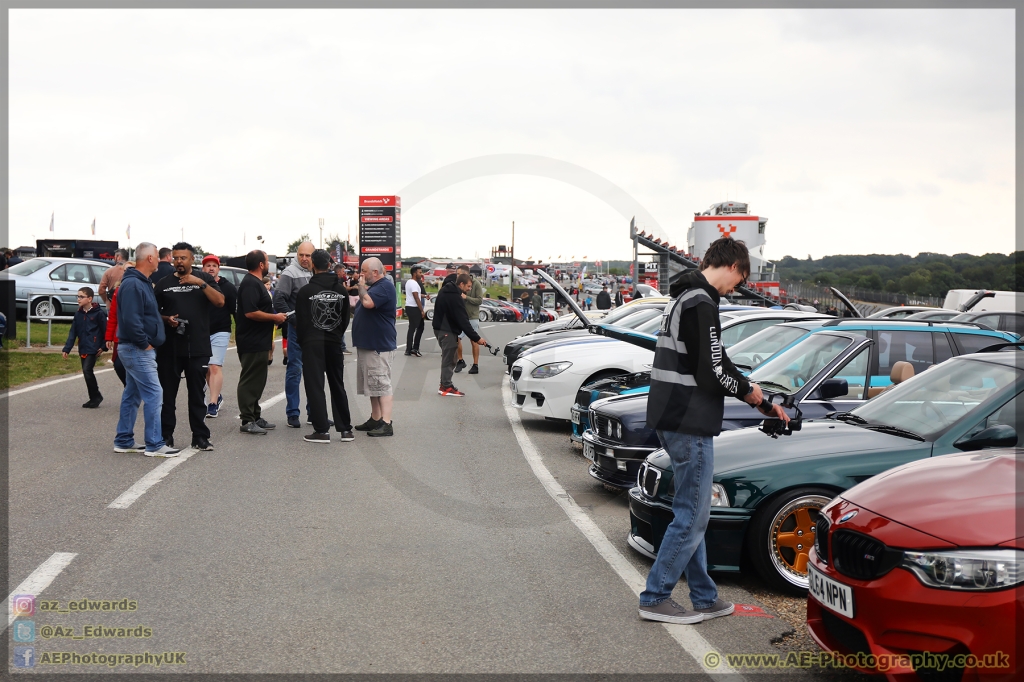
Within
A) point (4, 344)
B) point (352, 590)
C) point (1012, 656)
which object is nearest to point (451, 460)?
point (352, 590)

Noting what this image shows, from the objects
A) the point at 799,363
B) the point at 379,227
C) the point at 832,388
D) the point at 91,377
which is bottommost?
the point at 91,377

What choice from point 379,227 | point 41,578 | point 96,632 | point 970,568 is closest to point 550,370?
point 41,578

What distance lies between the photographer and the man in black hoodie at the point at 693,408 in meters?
4.65

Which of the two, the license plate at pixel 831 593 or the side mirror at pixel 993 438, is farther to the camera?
the side mirror at pixel 993 438

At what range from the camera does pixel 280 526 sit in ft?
21.0

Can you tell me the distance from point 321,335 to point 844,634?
729 centimetres

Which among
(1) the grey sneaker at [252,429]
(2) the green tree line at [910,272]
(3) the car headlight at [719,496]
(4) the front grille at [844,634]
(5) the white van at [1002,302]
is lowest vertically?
(4) the front grille at [844,634]

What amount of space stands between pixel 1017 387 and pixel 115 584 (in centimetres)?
522

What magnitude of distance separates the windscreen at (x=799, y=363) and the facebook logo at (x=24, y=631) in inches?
213

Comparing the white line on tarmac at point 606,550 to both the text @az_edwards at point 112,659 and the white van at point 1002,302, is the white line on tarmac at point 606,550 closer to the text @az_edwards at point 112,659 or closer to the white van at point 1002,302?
the text @az_edwards at point 112,659

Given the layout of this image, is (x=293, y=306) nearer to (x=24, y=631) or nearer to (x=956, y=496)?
(x=24, y=631)

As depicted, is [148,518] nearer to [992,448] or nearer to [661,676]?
[661,676]

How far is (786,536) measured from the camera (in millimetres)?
5305

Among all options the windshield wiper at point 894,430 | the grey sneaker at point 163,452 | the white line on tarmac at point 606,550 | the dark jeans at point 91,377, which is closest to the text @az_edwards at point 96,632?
the white line on tarmac at point 606,550
